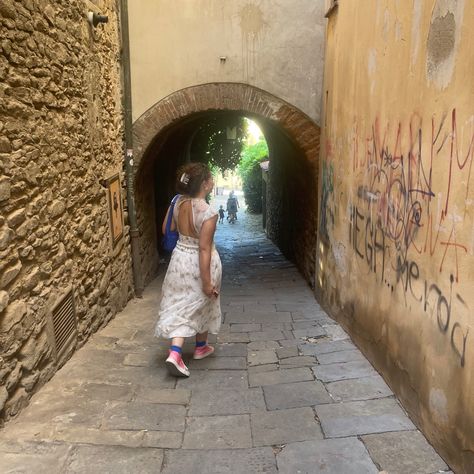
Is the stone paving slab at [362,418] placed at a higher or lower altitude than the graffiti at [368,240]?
lower

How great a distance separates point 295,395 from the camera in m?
3.06

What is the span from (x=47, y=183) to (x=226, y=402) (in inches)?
75.8

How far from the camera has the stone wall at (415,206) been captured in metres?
2.16

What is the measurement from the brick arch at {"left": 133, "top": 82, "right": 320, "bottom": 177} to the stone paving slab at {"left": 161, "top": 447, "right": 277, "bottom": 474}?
164 inches

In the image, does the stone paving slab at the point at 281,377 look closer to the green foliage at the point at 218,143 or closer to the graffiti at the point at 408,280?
the graffiti at the point at 408,280

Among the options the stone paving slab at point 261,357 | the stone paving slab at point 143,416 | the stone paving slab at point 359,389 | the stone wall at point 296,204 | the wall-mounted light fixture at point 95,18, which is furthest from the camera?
the stone wall at point 296,204

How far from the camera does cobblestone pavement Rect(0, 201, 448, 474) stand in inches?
91.1

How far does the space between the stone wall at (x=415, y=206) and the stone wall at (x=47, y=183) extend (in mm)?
2278

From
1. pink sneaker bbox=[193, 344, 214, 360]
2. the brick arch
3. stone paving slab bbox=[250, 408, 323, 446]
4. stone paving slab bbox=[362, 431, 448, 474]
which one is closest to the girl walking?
pink sneaker bbox=[193, 344, 214, 360]

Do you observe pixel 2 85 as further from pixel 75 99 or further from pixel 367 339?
pixel 367 339

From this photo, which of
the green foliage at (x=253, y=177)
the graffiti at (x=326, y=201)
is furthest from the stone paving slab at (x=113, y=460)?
the green foliage at (x=253, y=177)

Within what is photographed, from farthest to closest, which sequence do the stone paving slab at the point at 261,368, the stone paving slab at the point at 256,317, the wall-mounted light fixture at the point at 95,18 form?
the stone paving slab at the point at 256,317 < the wall-mounted light fixture at the point at 95,18 < the stone paving slab at the point at 261,368

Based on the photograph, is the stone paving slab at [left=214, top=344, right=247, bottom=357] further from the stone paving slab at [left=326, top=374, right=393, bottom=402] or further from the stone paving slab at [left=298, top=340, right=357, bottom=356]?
the stone paving slab at [left=326, top=374, right=393, bottom=402]

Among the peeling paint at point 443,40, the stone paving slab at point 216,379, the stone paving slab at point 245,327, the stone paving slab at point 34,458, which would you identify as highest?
the peeling paint at point 443,40
